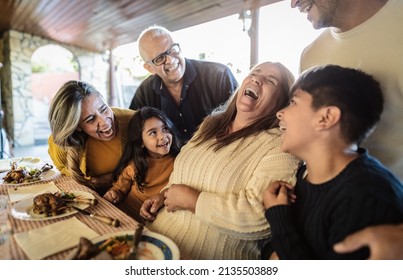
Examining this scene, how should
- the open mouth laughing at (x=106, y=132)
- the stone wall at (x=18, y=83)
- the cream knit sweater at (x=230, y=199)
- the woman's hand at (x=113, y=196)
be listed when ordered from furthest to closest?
A: the stone wall at (x=18, y=83) → the open mouth laughing at (x=106, y=132) → the woman's hand at (x=113, y=196) → the cream knit sweater at (x=230, y=199)

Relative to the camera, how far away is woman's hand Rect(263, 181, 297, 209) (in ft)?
2.42

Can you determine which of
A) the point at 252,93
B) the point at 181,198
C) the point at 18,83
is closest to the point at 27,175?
the point at 181,198

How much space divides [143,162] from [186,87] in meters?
0.63

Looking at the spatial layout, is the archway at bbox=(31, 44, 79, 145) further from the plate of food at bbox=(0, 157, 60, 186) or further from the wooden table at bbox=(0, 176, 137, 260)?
the wooden table at bbox=(0, 176, 137, 260)

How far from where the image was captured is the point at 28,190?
1179mm

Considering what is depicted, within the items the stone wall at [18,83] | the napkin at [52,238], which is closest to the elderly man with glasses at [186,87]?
the napkin at [52,238]

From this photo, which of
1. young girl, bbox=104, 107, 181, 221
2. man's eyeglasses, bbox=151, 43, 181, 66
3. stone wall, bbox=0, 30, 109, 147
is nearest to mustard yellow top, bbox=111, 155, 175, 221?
young girl, bbox=104, 107, 181, 221

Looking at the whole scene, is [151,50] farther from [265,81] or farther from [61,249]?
[61,249]

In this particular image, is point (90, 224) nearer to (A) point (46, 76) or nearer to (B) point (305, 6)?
(B) point (305, 6)

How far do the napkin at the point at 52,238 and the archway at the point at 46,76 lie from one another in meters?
6.34

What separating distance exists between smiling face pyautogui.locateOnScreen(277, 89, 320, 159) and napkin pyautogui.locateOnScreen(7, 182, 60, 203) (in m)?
0.92

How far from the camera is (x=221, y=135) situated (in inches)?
43.1

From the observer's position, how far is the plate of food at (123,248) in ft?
2.18

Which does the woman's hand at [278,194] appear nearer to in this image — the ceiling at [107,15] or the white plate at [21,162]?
the white plate at [21,162]
